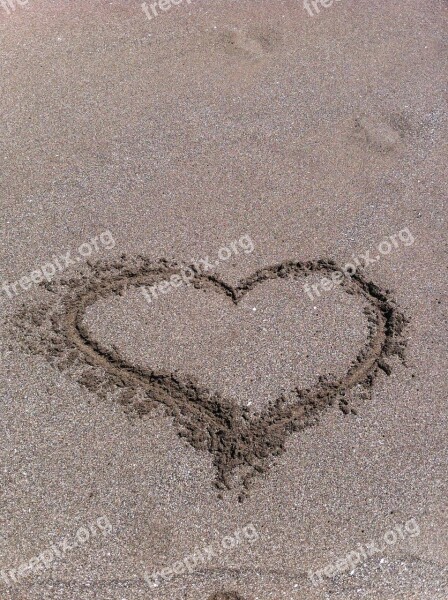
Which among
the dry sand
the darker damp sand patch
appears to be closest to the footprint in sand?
the dry sand

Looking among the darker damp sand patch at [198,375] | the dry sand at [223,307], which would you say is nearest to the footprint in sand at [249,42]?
the dry sand at [223,307]

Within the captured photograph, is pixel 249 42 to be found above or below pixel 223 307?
above

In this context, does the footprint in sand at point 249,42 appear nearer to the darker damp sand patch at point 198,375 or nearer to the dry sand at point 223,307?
the dry sand at point 223,307

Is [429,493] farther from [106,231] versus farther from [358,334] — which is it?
[106,231]

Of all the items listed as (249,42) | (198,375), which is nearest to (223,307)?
(198,375)

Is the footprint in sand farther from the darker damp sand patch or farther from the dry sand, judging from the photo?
the darker damp sand patch

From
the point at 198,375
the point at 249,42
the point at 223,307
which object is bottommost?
the point at 198,375

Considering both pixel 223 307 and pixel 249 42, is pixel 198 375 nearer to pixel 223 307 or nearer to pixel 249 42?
pixel 223 307
